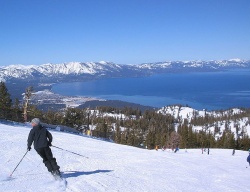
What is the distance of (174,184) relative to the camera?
1054 centimetres

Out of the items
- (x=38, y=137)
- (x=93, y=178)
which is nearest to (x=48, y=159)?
(x=38, y=137)

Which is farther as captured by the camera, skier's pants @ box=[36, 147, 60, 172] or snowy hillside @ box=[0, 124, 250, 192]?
skier's pants @ box=[36, 147, 60, 172]

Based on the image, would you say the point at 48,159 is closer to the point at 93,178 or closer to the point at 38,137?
the point at 38,137

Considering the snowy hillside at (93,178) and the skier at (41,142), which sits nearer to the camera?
the snowy hillside at (93,178)

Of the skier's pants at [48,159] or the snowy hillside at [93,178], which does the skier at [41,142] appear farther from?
the snowy hillside at [93,178]

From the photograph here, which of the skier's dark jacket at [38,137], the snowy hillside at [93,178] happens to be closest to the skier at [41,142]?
the skier's dark jacket at [38,137]

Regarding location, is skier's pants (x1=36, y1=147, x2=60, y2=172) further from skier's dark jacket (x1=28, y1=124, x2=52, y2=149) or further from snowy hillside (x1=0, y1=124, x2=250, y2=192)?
snowy hillside (x1=0, y1=124, x2=250, y2=192)

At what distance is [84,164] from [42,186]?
13.3 feet

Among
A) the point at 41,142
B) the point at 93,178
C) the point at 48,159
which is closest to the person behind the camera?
the point at 41,142

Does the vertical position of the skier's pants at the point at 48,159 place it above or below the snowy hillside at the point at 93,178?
above

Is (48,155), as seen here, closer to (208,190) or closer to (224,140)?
(208,190)

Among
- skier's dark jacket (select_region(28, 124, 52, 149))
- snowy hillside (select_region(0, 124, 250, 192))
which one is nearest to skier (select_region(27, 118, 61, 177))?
skier's dark jacket (select_region(28, 124, 52, 149))

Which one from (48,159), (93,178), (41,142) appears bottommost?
(93,178)

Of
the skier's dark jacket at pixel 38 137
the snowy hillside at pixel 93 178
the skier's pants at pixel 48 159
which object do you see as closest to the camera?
the snowy hillside at pixel 93 178
